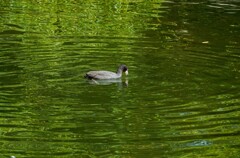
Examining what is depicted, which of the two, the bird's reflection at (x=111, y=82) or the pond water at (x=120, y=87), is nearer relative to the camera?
the pond water at (x=120, y=87)

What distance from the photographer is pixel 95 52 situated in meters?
17.7

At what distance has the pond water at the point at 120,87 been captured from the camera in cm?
1149

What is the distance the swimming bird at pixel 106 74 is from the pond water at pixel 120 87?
0.47 feet

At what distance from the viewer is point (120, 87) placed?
48.9 feet

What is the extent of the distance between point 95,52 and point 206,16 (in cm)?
729

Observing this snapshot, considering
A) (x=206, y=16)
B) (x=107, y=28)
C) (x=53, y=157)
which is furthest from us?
(x=206, y=16)

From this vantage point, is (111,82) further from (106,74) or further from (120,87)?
(120,87)

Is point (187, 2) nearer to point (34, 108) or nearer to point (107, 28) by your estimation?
point (107, 28)

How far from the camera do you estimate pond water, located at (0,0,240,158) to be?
11.5 metres

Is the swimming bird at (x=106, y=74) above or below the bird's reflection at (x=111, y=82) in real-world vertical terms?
above

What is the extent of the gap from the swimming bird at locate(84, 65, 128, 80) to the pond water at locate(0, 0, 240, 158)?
14 cm

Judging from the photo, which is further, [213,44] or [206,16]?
[206,16]

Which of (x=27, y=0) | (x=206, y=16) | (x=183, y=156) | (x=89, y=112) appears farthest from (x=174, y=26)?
(x=183, y=156)

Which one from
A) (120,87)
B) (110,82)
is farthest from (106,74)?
(120,87)
